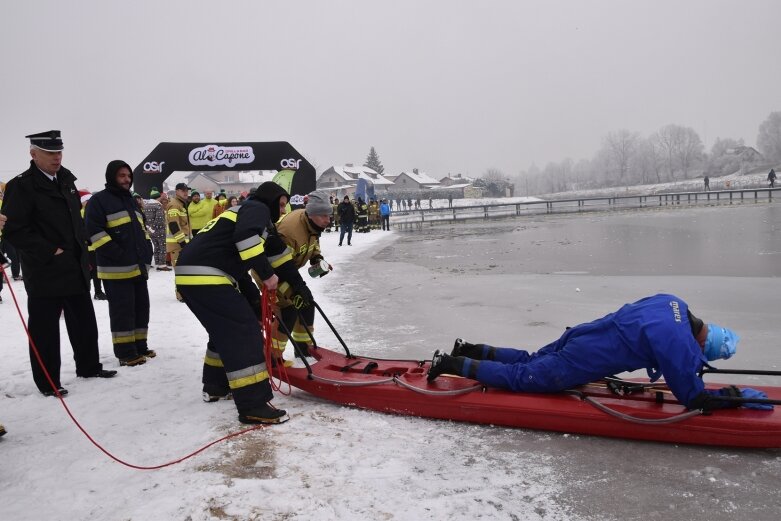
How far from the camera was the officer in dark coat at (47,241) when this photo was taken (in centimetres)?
406

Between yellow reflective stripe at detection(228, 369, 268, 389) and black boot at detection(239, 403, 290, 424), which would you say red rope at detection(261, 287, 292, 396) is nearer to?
yellow reflective stripe at detection(228, 369, 268, 389)

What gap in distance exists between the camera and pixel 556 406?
10.7ft

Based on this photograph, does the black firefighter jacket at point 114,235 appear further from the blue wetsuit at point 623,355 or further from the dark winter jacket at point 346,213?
the dark winter jacket at point 346,213

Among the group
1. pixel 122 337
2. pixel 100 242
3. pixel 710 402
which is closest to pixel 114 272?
pixel 100 242

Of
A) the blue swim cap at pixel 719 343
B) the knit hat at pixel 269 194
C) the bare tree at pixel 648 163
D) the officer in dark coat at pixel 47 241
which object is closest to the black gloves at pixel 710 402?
the blue swim cap at pixel 719 343

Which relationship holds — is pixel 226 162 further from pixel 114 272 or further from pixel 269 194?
pixel 269 194

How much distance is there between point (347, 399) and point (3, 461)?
2.01 metres

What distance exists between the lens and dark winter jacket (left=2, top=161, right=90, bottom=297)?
4047 millimetres

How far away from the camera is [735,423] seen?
2941 millimetres

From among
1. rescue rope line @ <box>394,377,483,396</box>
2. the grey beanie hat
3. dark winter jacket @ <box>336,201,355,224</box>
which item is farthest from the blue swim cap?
dark winter jacket @ <box>336,201,355,224</box>

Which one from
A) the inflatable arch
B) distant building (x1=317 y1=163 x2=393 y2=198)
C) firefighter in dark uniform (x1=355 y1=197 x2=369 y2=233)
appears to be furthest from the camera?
distant building (x1=317 y1=163 x2=393 y2=198)

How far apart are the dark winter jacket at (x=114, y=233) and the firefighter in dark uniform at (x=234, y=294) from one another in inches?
66.7

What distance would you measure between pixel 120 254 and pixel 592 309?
5.05 m

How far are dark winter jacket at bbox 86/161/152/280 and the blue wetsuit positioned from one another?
10.7ft
